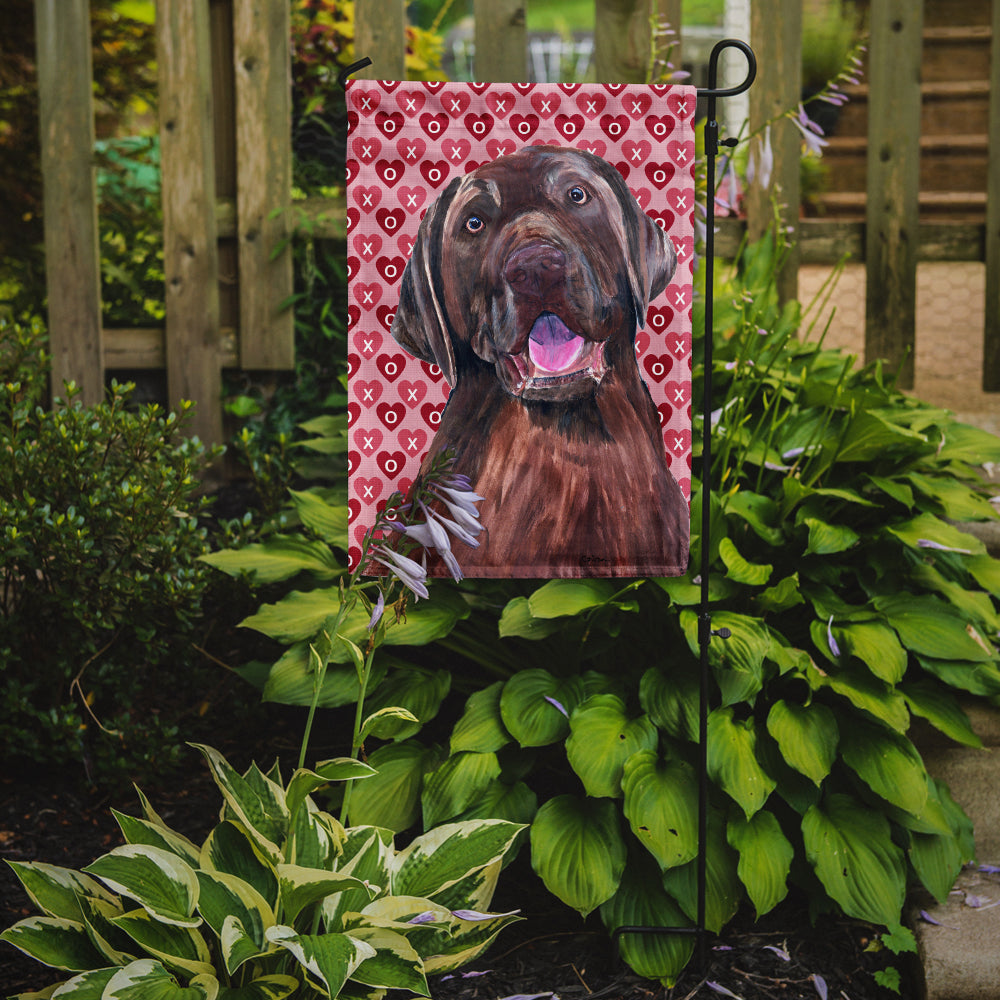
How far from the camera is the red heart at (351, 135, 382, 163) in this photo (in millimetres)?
Result: 1820

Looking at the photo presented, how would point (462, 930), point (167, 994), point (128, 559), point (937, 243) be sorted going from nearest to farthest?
1. point (167, 994)
2. point (462, 930)
3. point (128, 559)
4. point (937, 243)

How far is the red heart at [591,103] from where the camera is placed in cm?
184

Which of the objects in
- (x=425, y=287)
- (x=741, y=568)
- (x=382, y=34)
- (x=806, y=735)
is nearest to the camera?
(x=425, y=287)

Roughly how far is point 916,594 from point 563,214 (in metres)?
1.31

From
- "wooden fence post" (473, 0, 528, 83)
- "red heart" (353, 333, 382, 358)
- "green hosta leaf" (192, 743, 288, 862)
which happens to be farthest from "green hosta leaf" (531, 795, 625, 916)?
"wooden fence post" (473, 0, 528, 83)

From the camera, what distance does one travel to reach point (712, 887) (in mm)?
2004

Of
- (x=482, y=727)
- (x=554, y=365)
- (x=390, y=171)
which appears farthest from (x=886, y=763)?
(x=390, y=171)

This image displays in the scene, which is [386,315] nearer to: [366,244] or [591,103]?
[366,244]

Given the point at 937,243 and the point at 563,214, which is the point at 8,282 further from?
the point at 937,243

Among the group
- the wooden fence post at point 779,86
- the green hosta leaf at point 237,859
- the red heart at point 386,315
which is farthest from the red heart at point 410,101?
the wooden fence post at point 779,86

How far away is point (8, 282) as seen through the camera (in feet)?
13.5

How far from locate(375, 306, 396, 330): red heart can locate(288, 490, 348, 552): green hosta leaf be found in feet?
2.63

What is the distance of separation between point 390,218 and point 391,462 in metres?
0.45

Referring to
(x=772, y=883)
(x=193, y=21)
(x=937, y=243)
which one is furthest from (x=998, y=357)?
(x=193, y=21)
